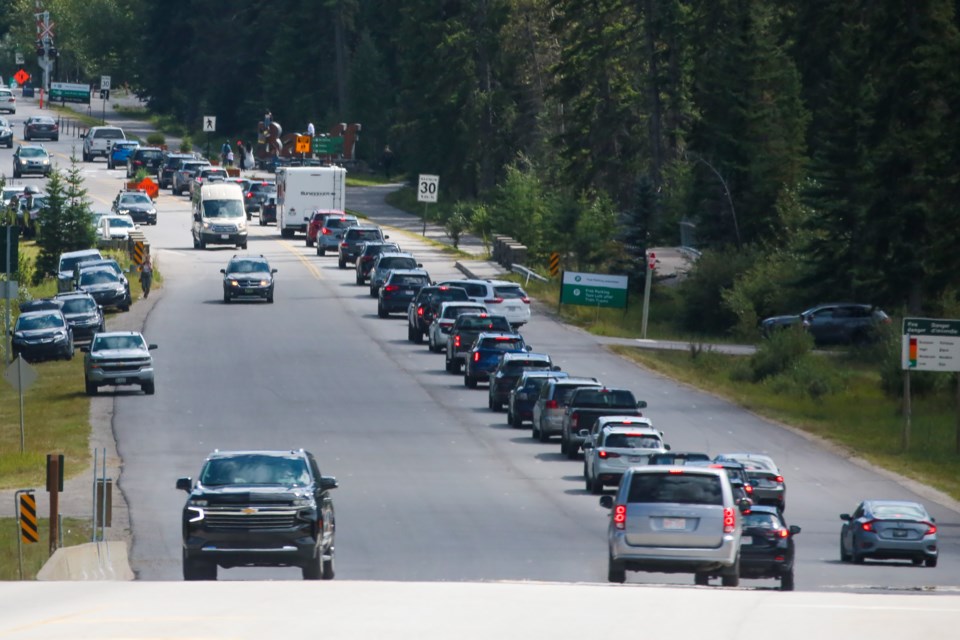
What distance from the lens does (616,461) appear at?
35.2m

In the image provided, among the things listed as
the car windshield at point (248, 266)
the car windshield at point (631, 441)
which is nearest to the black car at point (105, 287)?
the car windshield at point (248, 266)

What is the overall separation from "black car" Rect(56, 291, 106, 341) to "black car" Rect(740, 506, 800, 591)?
34855 millimetres

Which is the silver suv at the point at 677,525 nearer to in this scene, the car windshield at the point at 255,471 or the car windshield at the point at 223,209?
the car windshield at the point at 255,471

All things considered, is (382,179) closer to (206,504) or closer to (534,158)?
(534,158)

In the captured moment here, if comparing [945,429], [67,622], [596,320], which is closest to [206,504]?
[67,622]

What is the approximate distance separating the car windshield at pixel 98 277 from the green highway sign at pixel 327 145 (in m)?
50.2

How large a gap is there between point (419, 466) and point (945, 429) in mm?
16629

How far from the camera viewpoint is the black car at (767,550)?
26.0 metres

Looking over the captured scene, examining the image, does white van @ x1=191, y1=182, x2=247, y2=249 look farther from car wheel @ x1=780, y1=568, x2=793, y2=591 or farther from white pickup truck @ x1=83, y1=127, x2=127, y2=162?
car wheel @ x1=780, y1=568, x2=793, y2=591

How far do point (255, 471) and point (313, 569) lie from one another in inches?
58.4

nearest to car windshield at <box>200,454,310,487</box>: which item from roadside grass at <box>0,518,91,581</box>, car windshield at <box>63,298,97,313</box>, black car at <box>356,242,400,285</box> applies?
roadside grass at <box>0,518,91,581</box>

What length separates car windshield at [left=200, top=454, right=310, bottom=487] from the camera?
23484 mm

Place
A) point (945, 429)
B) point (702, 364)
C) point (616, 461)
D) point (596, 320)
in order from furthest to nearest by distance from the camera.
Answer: point (596, 320)
point (702, 364)
point (945, 429)
point (616, 461)

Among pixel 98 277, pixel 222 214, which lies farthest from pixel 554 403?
pixel 222 214
